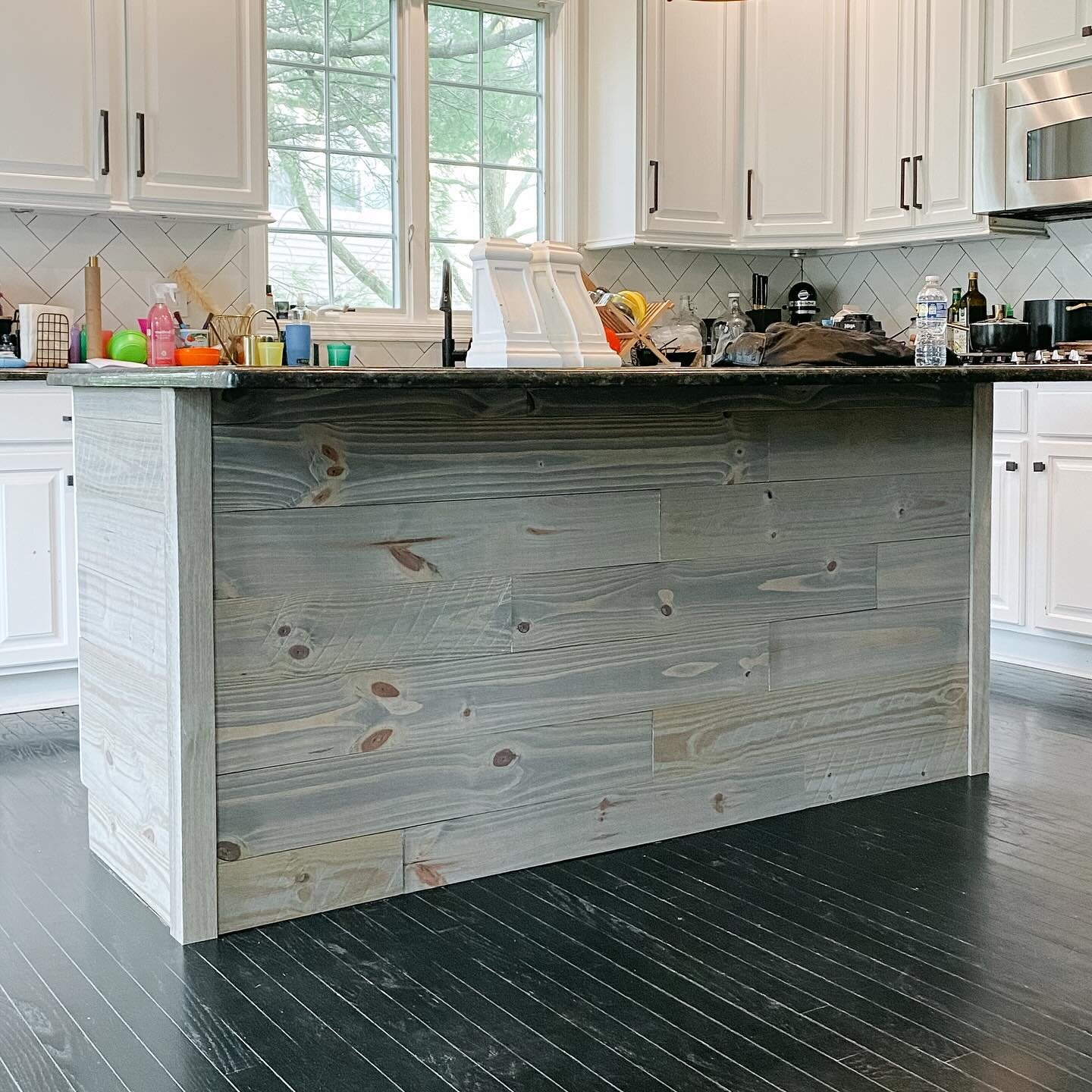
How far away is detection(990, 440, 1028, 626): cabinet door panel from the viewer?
14.2 ft

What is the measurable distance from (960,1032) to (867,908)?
0.46 metres

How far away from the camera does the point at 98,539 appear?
97.7 inches

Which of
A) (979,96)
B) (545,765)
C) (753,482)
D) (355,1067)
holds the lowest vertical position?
(355,1067)

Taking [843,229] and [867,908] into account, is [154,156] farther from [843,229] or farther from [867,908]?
[867,908]

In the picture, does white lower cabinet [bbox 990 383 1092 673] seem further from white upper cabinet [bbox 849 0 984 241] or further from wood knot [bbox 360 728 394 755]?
wood knot [bbox 360 728 394 755]

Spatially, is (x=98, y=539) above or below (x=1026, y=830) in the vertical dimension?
above

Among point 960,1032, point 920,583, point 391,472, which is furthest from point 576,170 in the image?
point 960,1032

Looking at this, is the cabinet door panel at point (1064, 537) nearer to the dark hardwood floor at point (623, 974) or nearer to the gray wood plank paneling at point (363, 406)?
the dark hardwood floor at point (623, 974)

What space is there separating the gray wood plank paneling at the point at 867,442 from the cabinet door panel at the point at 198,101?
2312mm

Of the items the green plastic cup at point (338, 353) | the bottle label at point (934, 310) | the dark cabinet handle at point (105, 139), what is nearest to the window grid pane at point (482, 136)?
the green plastic cup at point (338, 353)

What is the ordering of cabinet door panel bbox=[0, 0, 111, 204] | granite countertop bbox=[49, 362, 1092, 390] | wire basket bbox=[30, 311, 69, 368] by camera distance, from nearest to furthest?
granite countertop bbox=[49, 362, 1092, 390] → cabinet door panel bbox=[0, 0, 111, 204] → wire basket bbox=[30, 311, 69, 368]

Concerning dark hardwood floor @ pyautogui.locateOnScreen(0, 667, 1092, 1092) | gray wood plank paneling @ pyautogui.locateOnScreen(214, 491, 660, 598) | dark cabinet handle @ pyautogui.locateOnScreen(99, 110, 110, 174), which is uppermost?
dark cabinet handle @ pyautogui.locateOnScreen(99, 110, 110, 174)

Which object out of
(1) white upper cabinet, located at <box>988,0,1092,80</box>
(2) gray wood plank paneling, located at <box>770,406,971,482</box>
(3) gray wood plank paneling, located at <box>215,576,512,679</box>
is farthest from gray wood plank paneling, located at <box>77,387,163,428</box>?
(1) white upper cabinet, located at <box>988,0,1092,80</box>

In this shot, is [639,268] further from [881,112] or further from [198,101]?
[198,101]
